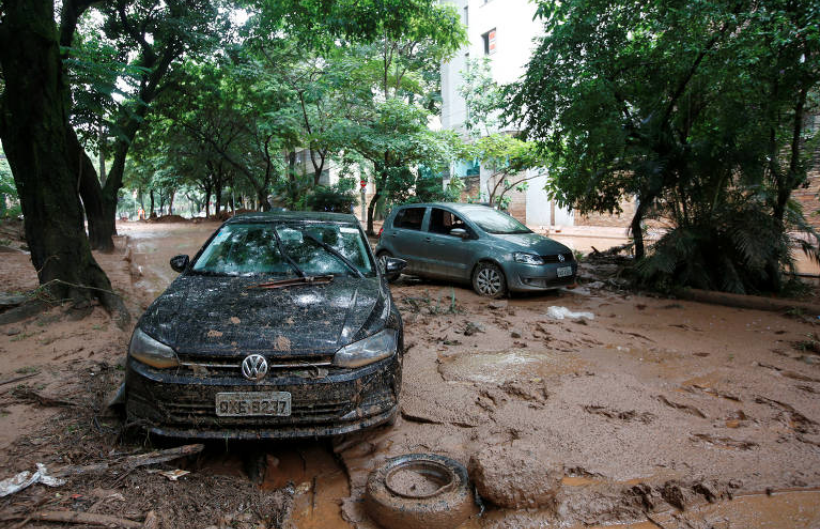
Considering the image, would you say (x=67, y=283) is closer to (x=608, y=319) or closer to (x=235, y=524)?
(x=235, y=524)

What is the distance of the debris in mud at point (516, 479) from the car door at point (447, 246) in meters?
5.81

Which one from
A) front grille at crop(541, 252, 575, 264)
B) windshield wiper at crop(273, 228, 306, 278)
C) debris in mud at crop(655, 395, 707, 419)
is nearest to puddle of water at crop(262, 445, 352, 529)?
windshield wiper at crop(273, 228, 306, 278)

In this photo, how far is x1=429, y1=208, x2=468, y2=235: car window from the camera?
8953 mm

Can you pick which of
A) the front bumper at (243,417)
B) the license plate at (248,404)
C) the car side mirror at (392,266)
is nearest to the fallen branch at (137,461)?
the front bumper at (243,417)

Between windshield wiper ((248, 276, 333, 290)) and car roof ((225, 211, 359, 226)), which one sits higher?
car roof ((225, 211, 359, 226))

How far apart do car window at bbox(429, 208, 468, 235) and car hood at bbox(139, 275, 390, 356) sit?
5.26 meters

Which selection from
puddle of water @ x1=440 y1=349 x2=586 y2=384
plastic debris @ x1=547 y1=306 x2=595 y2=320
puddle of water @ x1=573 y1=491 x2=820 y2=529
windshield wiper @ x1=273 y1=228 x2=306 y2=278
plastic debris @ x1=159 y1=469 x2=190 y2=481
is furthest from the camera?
plastic debris @ x1=547 y1=306 x2=595 y2=320

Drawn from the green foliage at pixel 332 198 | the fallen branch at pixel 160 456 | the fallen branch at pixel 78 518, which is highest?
the green foliage at pixel 332 198

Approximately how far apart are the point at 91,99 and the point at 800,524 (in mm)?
10753

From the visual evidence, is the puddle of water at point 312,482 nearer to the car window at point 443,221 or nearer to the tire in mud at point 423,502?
the tire in mud at point 423,502

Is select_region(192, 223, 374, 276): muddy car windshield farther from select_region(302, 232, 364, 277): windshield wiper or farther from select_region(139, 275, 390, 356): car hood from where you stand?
select_region(139, 275, 390, 356): car hood

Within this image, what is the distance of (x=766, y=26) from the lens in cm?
592

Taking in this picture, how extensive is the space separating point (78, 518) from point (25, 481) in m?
0.56

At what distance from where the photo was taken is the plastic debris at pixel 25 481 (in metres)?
2.55
